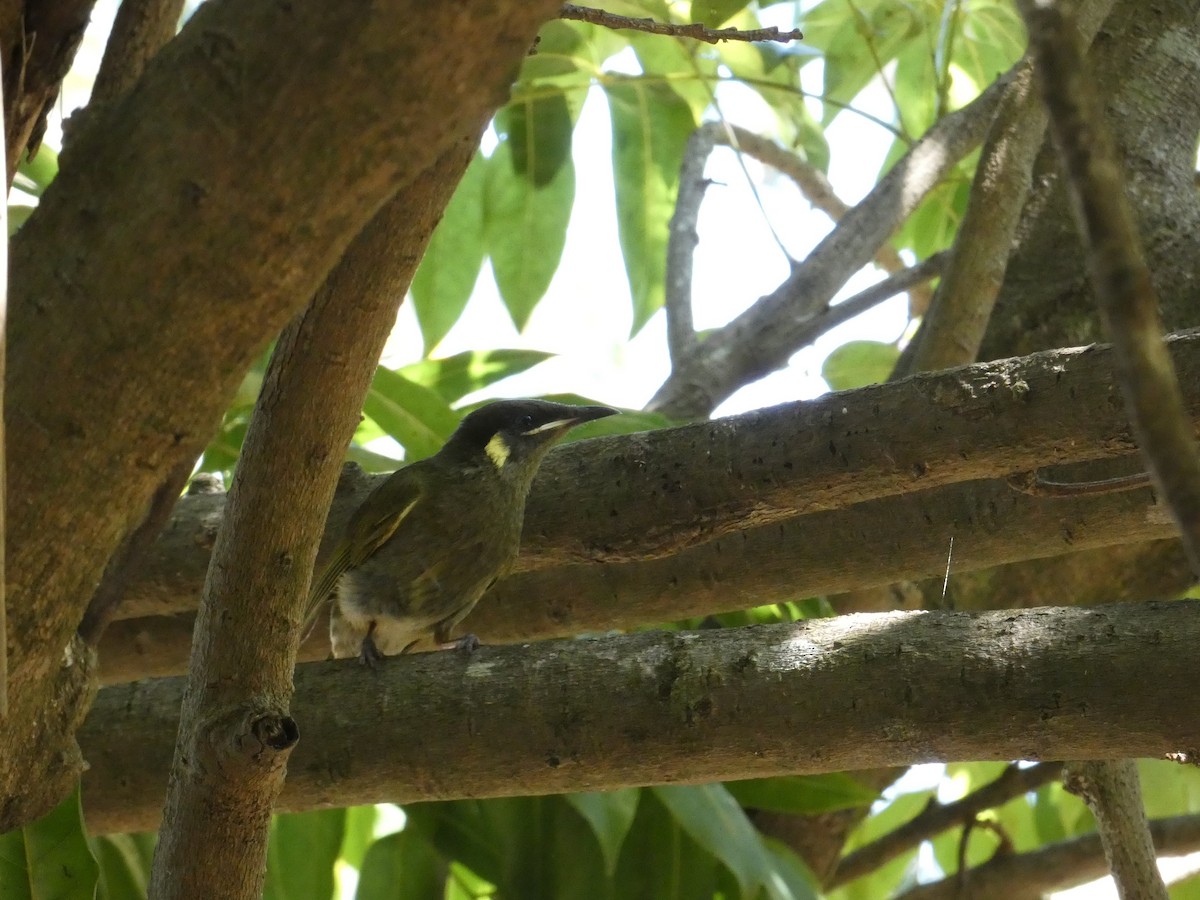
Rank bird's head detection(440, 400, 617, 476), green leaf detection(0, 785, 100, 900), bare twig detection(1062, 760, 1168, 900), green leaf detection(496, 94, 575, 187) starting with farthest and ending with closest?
green leaf detection(496, 94, 575, 187), bird's head detection(440, 400, 617, 476), bare twig detection(1062, 760, 1168, 900), green leaf detection(0, 785, 100, 900)

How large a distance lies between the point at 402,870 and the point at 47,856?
152cm

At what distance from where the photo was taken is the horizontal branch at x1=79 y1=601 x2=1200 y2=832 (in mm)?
1968

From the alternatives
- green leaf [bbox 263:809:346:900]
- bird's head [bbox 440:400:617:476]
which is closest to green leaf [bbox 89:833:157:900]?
green leaf [bbox 263:809:346:900]

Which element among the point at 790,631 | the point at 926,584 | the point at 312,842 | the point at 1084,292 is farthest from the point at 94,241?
the point at 1084,292

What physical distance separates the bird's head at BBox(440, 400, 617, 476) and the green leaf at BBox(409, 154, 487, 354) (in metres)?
0.62

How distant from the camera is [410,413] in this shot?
140 inches

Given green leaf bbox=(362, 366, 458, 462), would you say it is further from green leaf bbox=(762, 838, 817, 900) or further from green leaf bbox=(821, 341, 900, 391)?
green leaf bbox=(821, 341, 900, 391)

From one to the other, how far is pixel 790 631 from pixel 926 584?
63.7 inches

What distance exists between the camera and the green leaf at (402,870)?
11.7 feet

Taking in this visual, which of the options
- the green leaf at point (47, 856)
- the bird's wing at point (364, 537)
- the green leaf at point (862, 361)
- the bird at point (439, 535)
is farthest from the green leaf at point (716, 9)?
the green leaf at point (47, 856)

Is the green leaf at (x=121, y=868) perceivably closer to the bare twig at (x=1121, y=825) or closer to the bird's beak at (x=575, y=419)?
the bird's beak at (x=575, y=419)

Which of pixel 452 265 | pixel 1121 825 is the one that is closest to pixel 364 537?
pixel 452 265

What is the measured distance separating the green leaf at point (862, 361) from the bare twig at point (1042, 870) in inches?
71.1

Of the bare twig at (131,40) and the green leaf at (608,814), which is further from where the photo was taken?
the green leaf at (608,814)
